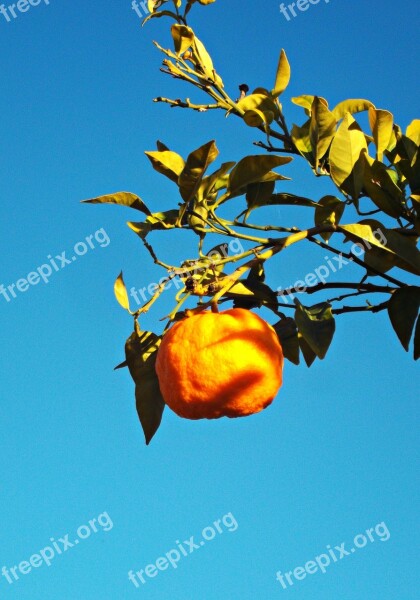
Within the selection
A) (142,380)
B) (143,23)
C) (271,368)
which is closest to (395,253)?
(271,368)

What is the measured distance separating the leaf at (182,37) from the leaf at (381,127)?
0.51 metres

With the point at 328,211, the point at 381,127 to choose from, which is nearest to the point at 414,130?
the point at 381,127

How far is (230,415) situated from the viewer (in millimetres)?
1277

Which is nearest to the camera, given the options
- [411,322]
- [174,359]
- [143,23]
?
[174,359]

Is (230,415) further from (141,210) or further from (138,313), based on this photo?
(141,210)

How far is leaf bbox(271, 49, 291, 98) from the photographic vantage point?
1.64 meters

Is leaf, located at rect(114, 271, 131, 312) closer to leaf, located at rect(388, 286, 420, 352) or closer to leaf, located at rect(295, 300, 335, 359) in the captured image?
leaf, located at rect(295, 300, 335, 359)

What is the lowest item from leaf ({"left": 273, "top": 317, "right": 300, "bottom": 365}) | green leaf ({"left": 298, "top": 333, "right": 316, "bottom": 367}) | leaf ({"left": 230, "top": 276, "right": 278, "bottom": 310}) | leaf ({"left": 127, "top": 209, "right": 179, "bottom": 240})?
green leaf ({"left": 298, "top": 333, "right": 316, "bottom": 367})

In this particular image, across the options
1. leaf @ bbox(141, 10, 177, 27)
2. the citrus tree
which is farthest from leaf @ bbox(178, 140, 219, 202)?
leaf @ bbox(141, 10, 177, 27)

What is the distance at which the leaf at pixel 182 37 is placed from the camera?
70.2 inches

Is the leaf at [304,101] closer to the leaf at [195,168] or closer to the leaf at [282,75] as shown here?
the leaf at [282,75]

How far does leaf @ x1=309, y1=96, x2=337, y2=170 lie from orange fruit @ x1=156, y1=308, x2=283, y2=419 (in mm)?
371

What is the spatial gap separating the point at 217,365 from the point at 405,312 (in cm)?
34

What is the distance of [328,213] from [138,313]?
0.36m
